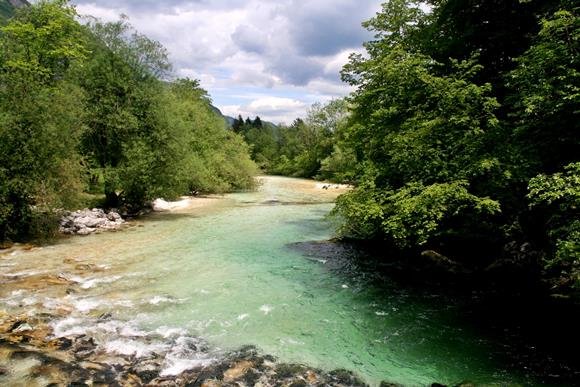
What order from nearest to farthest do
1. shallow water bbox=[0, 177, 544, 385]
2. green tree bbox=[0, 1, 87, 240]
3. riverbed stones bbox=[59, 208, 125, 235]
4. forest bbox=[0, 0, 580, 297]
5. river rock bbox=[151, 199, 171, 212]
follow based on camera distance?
1. shallow water bbox=[0, 177, 544, 385]
2. forest bbox=[0, 0, 580, 297]
3. green tree bbox=[0, 1, 87, 240]
4. riverbed stones bbox=[59, 208, 125, 235]
5. river rock bbox=[151, 199, 171, 212]

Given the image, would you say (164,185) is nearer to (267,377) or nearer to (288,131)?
(267,377)

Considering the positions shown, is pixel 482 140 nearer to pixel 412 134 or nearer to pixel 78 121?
pixel 412 134

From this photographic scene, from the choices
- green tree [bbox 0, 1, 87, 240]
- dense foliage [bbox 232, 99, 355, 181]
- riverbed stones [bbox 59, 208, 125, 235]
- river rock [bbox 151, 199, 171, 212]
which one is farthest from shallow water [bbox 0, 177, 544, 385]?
dense foliage [bbox 232, 99, 355, 181]

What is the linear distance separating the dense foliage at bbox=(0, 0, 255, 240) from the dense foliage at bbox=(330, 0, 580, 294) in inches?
540

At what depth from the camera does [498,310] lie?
12422 mm

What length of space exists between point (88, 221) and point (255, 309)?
14.9 meters

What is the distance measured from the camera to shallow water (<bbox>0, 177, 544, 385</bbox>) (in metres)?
9.59

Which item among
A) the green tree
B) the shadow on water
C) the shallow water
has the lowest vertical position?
the shallow water

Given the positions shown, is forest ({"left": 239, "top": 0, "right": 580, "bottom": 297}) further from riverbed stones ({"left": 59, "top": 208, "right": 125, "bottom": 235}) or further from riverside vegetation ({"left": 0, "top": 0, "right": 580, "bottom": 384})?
riverbed stones ({"left": 59, "top": 208, "right": 125, "bottom": 235})

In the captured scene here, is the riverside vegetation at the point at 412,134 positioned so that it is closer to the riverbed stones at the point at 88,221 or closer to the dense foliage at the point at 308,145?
the riverbed stones at the point at 88,221

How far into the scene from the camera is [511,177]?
11656 mm

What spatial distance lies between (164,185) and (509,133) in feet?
70.0

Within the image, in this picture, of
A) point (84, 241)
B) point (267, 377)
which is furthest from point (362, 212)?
point (84, 241)

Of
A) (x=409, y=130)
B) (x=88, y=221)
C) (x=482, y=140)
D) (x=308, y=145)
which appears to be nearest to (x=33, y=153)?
(x=88, y=221)
